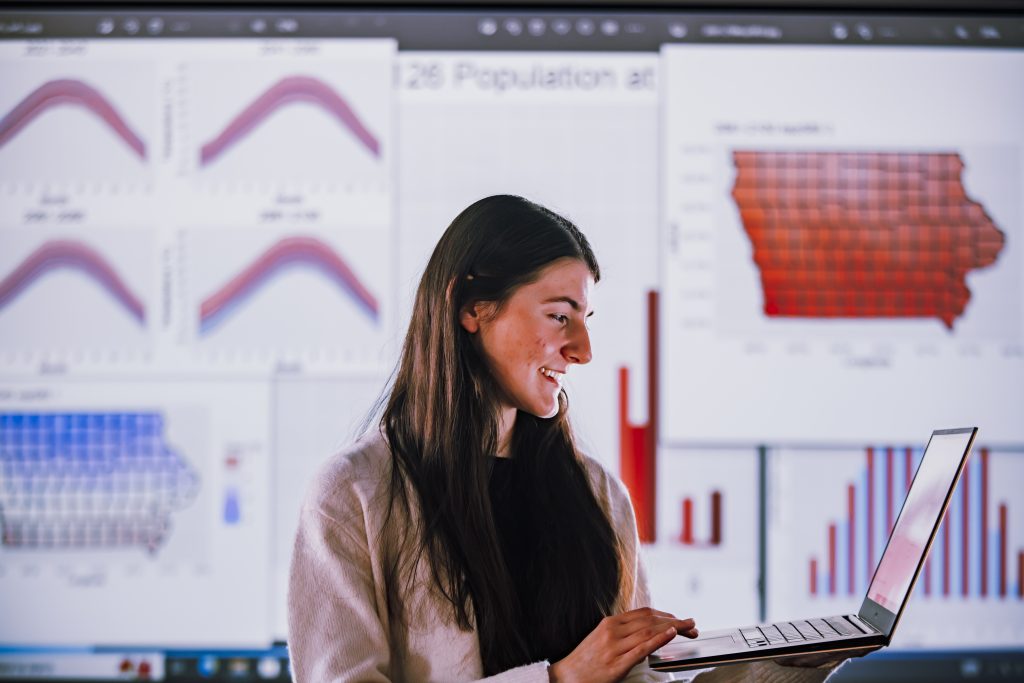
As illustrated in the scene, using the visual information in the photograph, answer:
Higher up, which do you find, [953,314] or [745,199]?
[745,199]

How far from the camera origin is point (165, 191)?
2.14 m

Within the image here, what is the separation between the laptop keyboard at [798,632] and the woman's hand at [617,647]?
0.12 metres

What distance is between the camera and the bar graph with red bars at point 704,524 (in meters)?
2.15

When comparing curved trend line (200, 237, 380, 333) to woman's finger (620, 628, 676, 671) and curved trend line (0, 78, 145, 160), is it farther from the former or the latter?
woman's finger (620, 628, 676, 671)

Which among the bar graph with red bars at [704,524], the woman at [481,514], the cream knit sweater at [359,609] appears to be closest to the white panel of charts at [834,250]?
the bar graph with red bars at [704,524]

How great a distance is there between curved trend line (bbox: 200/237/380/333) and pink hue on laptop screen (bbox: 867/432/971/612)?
4.12 feet

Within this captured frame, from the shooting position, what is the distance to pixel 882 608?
112 cm

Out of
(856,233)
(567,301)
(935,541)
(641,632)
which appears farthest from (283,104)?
(935,541)

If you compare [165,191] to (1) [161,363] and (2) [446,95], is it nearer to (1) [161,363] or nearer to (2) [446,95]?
(1) [161,363]

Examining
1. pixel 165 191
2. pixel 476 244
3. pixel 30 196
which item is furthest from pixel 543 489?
pixel 30 196

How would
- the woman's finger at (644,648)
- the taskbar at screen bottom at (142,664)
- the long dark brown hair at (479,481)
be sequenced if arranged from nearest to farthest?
1. the woman's finger at (644,648)
2. the long dark brown hair at (479,481)
3. the taskbar at screen bottom at (142,664)

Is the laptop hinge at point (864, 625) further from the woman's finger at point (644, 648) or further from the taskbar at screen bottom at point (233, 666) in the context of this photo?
the taskbar at screen bottom at point (233, 666)

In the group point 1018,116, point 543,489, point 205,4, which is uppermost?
point 205,4

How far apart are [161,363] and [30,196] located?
0.47 metres
